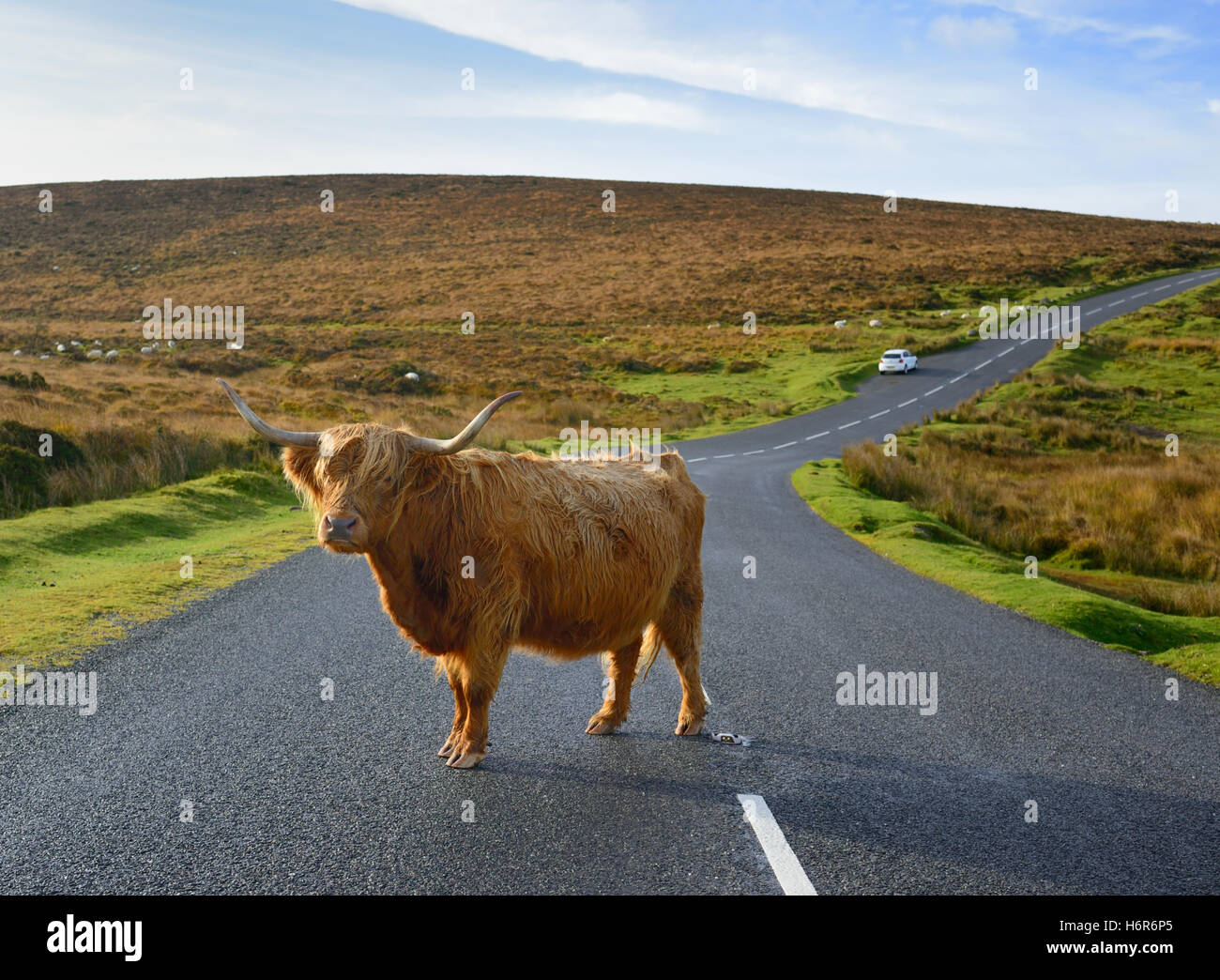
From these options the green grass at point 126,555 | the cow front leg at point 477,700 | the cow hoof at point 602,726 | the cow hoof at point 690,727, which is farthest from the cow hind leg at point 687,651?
the green grass at point 126,555

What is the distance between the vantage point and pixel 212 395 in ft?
94.0

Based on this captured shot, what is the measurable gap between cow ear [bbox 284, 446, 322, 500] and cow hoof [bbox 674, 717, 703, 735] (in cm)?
256

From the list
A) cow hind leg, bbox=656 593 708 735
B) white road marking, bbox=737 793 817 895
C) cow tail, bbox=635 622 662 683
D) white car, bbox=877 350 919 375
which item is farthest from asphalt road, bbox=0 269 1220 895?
white car, bbox=877 350 919 375

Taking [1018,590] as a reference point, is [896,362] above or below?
above

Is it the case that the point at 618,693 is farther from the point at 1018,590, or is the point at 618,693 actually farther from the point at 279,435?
the point at 1018,590

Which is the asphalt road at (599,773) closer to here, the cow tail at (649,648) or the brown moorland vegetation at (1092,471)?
the cow tail at (649,648)

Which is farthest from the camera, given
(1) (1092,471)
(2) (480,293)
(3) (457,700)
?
(2) (480,293)

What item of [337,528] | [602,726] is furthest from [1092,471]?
[337,528]

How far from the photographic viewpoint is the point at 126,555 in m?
11.1

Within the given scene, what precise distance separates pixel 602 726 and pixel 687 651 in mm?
703

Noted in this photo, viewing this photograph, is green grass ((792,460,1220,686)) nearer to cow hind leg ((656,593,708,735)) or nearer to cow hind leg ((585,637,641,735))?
cow hind leg ((656,593,708,735))

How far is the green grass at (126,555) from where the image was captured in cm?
769
